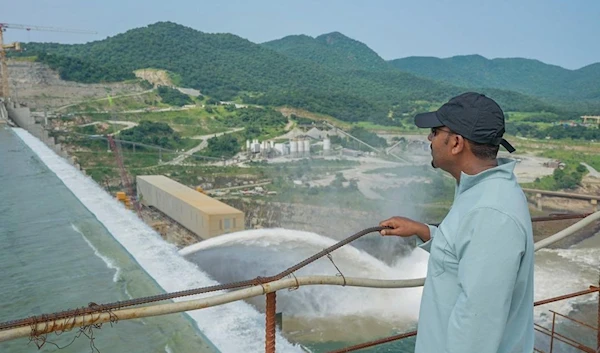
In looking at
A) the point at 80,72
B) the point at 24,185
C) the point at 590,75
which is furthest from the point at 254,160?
the point at 590,75

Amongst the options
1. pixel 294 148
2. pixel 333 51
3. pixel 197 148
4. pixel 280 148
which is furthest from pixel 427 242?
pixel 333 51

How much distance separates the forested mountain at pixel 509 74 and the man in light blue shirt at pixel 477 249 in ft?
537

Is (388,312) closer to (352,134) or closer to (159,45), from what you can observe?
(352,134)

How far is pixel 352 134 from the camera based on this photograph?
2662 inches

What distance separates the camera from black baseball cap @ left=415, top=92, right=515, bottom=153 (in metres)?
1.29

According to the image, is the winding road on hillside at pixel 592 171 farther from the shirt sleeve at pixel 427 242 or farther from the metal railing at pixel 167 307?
the shirt sleeve at pixel 427 242

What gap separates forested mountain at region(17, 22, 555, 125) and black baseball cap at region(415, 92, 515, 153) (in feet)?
216

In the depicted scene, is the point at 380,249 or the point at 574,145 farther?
the point at 574,145

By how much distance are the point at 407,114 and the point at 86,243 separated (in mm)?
77516

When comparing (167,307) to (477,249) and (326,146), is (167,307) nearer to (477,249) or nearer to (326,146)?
(477,249)

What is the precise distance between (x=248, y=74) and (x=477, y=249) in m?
99.3

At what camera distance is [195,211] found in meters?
23.3

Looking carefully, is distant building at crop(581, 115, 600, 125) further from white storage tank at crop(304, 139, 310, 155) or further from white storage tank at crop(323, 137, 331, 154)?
white storage tank at crop(304, 139, 310, 155)

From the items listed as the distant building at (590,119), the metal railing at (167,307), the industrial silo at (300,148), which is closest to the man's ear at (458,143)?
the metal railing at (167,307)
